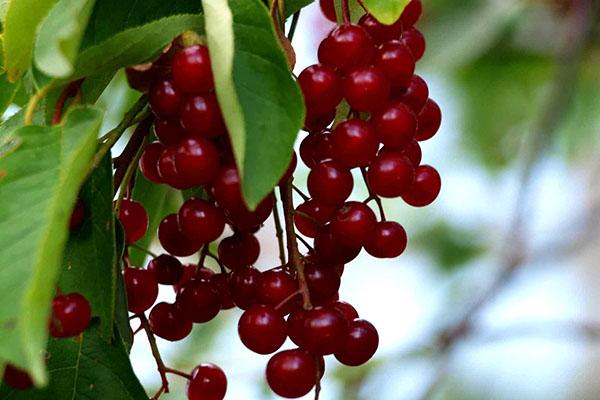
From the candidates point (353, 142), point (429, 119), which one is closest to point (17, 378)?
point (353, 142)

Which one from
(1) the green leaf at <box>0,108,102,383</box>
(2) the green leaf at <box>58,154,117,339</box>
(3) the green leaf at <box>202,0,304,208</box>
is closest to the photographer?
(1) the green leaf at <box>0,108,102,383</box>

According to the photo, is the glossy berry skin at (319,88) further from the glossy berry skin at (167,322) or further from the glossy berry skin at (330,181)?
the glossy berry skin at (167,322)

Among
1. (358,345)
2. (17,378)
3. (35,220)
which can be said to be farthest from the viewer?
(358,345)

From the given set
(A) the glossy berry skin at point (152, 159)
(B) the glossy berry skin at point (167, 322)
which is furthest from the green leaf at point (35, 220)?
(B) the glossy berry skin at point (167, 322)

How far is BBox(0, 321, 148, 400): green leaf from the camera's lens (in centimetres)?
76

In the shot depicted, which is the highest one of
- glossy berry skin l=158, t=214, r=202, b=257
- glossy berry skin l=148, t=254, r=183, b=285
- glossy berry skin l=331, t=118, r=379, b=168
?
glossy berry skin l=331, t=118, r=379, b=168

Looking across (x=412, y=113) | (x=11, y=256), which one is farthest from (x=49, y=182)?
(x=412, y=113)

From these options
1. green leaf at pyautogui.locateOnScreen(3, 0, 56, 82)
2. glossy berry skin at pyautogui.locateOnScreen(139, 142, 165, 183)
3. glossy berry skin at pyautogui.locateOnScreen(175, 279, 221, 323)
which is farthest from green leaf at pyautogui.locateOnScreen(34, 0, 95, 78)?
glossy berry skin at pyautogui.locateOnScreen(175, 279, 221, 323)

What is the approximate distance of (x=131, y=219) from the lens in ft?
2.70

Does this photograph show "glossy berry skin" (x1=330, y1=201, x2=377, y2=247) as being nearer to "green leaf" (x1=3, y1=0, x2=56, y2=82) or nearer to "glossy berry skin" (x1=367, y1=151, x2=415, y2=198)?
"glossy berry skin" (x1=367, y1=151, x2=415, y2=198)

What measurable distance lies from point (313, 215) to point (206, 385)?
0.17 metres

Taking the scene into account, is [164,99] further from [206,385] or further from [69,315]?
[206,385]

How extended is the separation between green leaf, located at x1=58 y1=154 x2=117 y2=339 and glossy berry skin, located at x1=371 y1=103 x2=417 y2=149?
7.5 inches

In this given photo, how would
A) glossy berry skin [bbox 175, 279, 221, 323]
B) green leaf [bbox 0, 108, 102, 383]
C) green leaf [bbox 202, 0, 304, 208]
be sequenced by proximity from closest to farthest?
green leaf [bbox 0, 108, 102, 383] → green leaf [bbox 202, 0, 304, 208] → glossy berry skin [bbox 175, 279, 221, 323]
